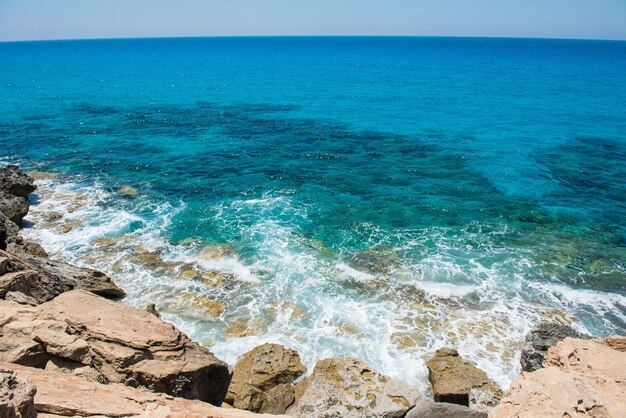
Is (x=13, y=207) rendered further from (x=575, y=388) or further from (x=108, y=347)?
(x=575, y=388)

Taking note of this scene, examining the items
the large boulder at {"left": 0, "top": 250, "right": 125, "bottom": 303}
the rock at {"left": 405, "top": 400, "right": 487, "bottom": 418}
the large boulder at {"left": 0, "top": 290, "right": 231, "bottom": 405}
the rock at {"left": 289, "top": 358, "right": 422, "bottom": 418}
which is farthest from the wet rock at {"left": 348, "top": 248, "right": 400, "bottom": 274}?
the large boulder at {"left": 0, "top": 250, "right": 125, "bottom": 303}

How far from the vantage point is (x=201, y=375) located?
1228cm

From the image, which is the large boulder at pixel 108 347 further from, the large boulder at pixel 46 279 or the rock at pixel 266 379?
the large boulder at pixel 46 279

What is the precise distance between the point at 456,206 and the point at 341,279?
42.0ft

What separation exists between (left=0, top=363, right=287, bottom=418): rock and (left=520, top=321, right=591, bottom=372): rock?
1085 centimetres

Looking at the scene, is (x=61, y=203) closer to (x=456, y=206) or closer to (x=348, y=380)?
(x=348, y=380)

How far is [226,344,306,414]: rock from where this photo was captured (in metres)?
14.1

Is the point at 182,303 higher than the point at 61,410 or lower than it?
lower

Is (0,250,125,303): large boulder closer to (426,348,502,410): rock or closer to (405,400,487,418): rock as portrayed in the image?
(405,400,487,418): rock

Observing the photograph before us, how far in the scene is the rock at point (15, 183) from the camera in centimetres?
2712

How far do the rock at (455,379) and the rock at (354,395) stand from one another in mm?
2322

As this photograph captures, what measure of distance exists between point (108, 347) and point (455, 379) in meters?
12.0

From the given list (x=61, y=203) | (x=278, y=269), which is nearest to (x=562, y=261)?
(x=278, y=269)

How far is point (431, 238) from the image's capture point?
2578 centimetres
